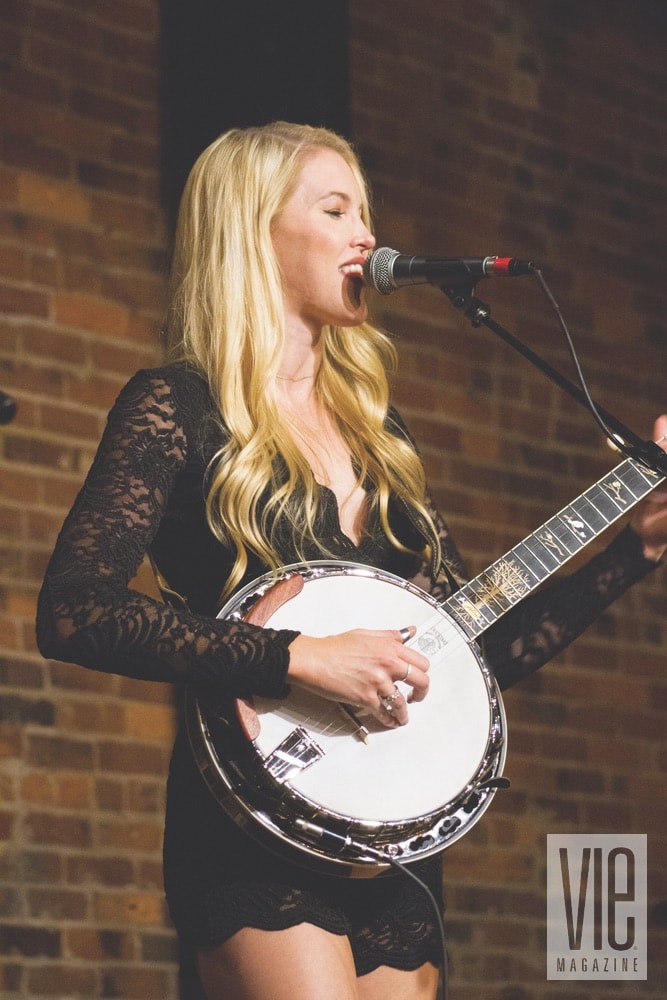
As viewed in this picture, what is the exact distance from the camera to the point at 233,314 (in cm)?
252

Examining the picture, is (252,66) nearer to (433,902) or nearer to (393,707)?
(393,707)

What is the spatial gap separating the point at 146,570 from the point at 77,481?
0.29 m

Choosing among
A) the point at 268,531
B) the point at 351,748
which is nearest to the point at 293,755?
the point at 351,748

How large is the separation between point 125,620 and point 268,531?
0.34 meters

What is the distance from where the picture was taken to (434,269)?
2.38m

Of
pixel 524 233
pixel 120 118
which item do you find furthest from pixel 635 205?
pixel 120 118

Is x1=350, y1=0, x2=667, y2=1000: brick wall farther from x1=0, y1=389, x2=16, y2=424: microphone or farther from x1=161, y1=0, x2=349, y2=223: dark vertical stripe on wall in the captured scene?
x1=0, y1=389, x2=16, y2=424: microphone

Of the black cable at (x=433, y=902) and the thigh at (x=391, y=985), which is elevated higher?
the black cable at (x=433, y=902)

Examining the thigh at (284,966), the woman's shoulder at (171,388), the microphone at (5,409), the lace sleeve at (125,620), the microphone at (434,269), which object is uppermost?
the microphone at (434,269)

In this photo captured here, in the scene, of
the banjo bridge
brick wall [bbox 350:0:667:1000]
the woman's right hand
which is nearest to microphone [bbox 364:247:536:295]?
the woman's right hand

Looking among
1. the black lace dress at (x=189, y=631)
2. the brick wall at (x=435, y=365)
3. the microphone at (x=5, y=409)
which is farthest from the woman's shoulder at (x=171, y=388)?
the brick wall at (x=435, y=365)

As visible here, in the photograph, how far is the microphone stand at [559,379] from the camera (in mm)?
2367

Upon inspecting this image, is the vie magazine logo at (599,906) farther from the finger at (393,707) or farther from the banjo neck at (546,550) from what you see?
the finger at (393,707)

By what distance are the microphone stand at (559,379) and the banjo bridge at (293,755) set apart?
2.23ft
